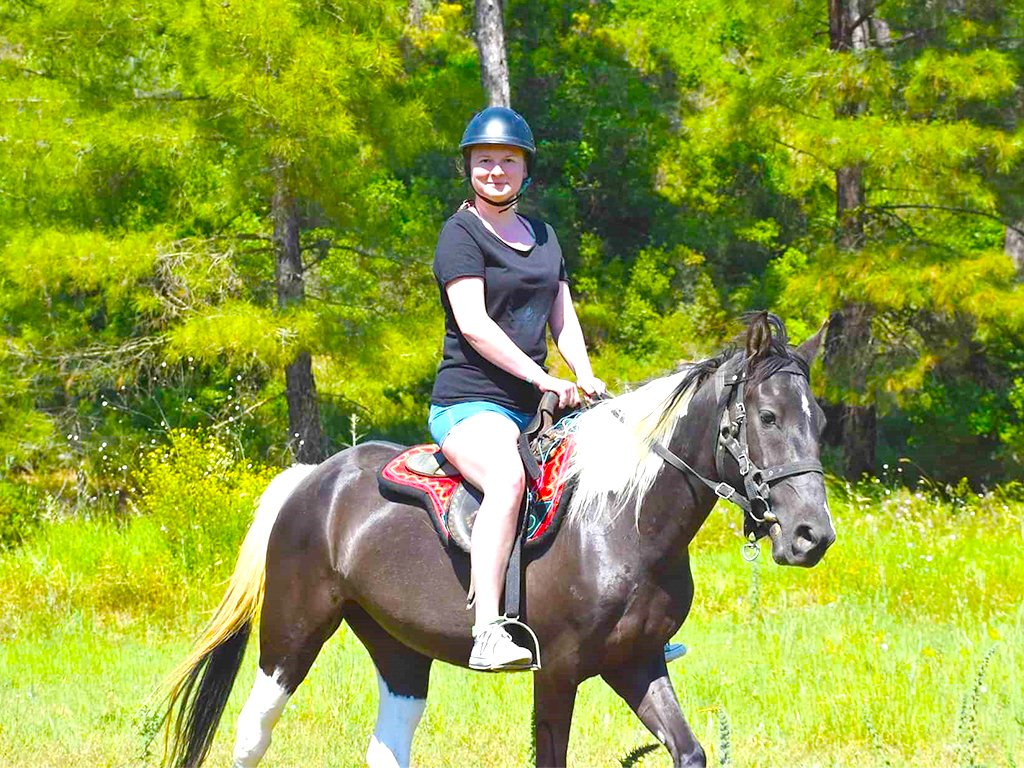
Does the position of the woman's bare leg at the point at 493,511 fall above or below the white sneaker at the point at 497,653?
above

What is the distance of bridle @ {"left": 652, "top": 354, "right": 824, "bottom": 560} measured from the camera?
170 inches

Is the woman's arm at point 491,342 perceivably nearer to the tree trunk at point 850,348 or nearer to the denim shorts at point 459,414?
the denim shorts at point 459,414

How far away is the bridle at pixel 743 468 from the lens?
4.31 meters

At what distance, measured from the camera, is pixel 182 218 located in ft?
54.6

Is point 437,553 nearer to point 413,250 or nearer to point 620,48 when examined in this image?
point 413,250

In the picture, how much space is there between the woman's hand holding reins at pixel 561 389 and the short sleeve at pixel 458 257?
46 centimetres

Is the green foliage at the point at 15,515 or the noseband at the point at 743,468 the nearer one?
the noseband at the point at 743,468

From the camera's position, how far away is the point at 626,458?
4.75 meters

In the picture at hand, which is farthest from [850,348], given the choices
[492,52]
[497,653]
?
Answer: [497,653]

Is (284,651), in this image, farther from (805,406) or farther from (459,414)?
(805,406)

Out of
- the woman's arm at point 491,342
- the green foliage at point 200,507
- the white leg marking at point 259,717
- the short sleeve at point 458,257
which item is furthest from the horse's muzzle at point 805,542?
the green foliage at point 200,507

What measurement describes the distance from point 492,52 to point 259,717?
41.4 feet

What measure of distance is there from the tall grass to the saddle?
0.92m

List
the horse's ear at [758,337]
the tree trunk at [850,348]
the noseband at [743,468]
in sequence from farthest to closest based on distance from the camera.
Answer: the tree trunk at [850,348]
the horse's ear at [758,337]
the noseband at [743,468]
